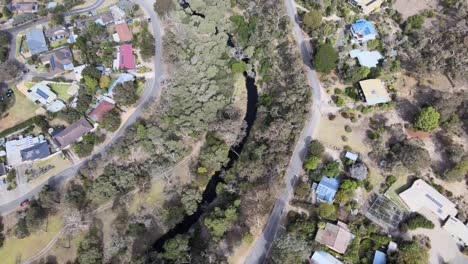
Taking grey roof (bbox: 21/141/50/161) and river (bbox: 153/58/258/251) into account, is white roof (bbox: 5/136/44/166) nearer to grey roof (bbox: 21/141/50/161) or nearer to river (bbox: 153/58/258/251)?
grey roof (bbox: 21/141/50/161)

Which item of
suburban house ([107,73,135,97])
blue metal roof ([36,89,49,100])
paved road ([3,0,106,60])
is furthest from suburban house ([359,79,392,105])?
paved road ([3,0,106,60])

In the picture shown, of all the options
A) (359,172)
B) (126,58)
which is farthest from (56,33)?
(359,172)

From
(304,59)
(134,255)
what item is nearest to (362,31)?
(304,59)

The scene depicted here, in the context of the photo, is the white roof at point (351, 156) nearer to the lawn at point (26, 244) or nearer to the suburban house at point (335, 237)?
the suburban house at point (335, 237)

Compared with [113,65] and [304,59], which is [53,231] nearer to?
[113,65]

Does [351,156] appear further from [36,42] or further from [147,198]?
[36,42]

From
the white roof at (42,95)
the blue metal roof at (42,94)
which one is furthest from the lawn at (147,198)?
the blue metal roof at (42,94)
